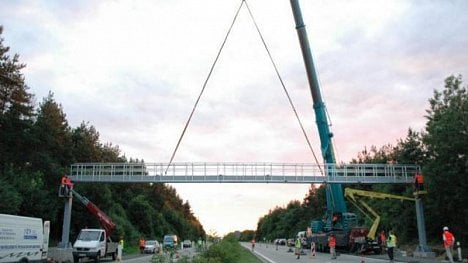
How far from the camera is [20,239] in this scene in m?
24.5

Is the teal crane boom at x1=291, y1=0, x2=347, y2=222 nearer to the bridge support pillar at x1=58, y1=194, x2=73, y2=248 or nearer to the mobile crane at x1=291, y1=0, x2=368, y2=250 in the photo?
the mobile crane at x1=291, y1=0, x2=368, y2=250

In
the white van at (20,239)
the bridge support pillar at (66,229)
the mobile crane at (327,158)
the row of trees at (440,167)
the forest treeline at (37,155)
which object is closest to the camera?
the white van at (20,239)

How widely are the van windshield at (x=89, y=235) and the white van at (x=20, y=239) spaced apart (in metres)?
10.8

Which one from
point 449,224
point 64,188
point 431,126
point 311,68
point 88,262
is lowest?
point 88,262

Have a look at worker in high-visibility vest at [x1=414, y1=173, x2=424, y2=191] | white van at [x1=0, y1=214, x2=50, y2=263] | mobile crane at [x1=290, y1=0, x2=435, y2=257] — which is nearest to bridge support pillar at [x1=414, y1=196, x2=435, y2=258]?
mobile crane at [x1=290, y1=0, x2=435, y2=257]

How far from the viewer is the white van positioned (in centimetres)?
2300

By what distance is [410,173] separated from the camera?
158 feet

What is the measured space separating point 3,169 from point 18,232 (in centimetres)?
2968

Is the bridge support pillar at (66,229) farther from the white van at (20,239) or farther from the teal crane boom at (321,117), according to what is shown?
the teal crane boom at (321,117)

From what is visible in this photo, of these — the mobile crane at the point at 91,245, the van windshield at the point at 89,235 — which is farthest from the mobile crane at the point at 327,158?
the van windshield at the point at 89,235

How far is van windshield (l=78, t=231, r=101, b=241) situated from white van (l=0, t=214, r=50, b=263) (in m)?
10.8

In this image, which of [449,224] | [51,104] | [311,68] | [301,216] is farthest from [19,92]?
[301,216]

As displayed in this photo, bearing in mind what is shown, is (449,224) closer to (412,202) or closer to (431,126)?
(412,202)

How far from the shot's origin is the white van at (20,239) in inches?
A: 906
